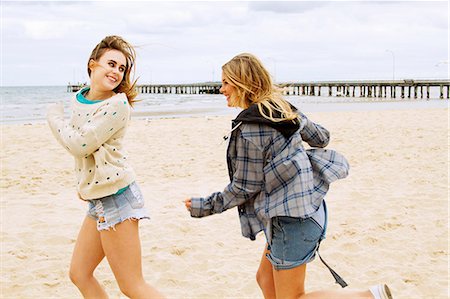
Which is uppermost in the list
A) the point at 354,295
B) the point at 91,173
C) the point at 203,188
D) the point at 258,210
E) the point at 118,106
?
the point at 118,106

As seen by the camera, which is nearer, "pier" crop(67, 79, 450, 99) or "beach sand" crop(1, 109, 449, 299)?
"beach sand" crop(1, 109, 449, 299)

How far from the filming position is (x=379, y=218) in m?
6.40

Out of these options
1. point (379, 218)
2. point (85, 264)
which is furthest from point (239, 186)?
point (379, 218)

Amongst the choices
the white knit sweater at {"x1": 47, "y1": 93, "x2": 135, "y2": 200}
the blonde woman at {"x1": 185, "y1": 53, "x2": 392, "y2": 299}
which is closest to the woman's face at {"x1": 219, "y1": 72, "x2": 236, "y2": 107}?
the blonde woman at {"x1": 185, "y1": 53, "x2": 392, "y2": 299}

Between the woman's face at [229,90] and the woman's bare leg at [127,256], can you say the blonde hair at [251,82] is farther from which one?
the woman's bare leg at [127,256]

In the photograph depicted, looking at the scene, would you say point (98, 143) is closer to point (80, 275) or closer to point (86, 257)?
point (86, 257)

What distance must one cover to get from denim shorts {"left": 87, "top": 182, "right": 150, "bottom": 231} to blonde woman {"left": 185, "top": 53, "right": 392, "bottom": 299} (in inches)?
13.2

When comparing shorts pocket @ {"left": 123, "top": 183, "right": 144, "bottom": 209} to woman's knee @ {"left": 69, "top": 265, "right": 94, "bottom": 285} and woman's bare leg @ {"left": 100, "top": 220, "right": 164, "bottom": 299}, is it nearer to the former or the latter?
woman's bare leg @ {"left": 100, "top": 220, "right": 164, "bottom": 299}

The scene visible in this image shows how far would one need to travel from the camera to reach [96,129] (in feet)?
9.23

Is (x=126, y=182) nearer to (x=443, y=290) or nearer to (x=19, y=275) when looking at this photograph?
(x=19, y=275)

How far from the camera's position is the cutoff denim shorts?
9.11 feet

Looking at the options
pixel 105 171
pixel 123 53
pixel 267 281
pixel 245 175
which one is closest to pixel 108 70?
pixel 123 53

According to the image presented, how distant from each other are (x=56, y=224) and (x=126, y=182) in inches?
157

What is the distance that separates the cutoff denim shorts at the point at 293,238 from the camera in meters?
2.78
